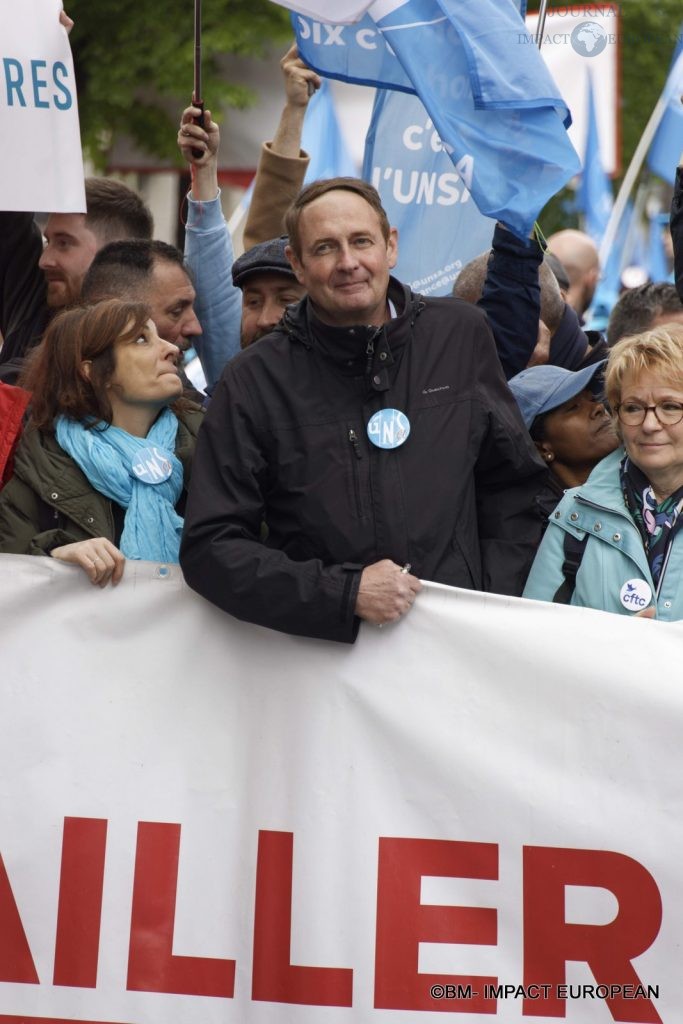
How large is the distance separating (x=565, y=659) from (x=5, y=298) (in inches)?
111

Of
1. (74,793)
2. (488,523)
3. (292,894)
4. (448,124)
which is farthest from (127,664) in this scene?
(448,124)

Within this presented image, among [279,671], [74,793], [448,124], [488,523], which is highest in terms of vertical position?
[448,124]

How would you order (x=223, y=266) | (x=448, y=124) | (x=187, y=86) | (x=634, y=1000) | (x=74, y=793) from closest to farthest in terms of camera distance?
1. (x=634, y=1000)
2. (x=74, y=793)
3. (x=448, y=124)
4. (x=223, y=266)
5. (x=187, y=86)

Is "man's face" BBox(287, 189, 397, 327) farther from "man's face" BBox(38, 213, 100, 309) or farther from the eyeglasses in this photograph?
"man's face" BBox(38, 213, 100, 309)

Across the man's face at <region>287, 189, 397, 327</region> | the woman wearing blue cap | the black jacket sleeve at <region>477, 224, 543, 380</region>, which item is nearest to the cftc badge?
the woman wearing blue cap

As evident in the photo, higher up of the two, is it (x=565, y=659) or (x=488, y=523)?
(x=488, y=523)

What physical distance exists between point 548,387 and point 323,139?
12.5 feet

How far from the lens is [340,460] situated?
383 cm

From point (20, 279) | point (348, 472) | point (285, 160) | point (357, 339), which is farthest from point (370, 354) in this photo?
point (20, 279)

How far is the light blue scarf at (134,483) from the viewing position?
4062mm

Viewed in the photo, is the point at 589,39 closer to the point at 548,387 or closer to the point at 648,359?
the point at 548,387

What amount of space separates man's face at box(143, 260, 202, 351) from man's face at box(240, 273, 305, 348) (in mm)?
181

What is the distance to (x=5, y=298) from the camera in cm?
569

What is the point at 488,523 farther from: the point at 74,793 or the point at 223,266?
the point at 223,266
